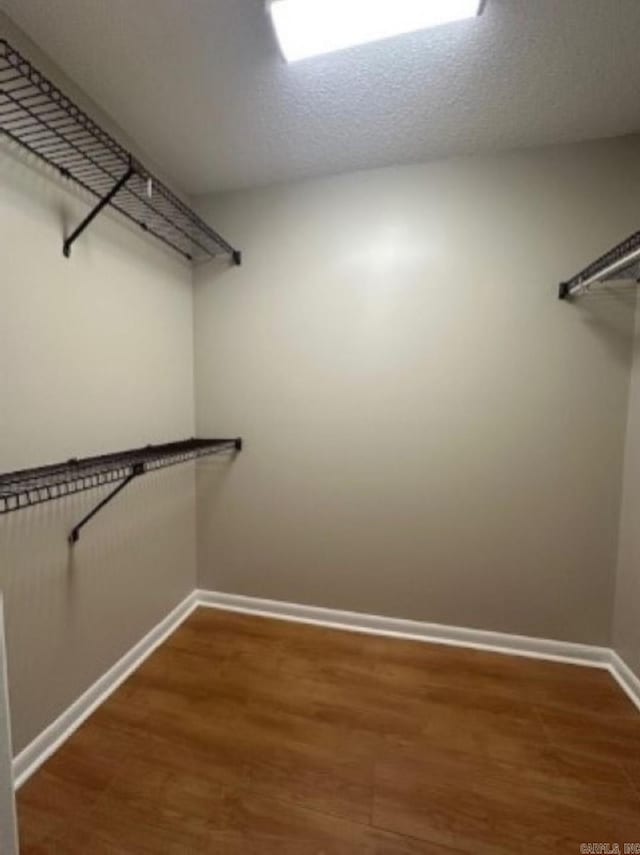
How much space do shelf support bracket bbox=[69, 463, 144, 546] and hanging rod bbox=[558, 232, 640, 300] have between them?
1.81m

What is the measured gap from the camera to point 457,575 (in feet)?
6.24

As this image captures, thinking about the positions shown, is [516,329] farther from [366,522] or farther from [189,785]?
[189,785]

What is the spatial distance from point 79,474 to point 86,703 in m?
0.92

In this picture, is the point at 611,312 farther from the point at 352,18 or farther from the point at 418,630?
the point at 418,630

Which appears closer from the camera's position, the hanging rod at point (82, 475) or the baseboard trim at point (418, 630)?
the hanging rod at point (82, 475)

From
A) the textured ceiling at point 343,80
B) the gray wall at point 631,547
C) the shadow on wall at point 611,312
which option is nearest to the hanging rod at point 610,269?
the shadow on wall at point 611,312

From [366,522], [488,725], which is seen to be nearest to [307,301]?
[366,522]

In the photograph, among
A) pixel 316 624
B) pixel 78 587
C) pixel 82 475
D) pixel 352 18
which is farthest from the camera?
pixel 316 624

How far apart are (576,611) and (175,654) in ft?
6.16

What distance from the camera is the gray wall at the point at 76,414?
1179 millimetres

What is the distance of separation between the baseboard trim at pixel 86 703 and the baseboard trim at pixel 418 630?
1.12ft

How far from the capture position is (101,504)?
1492 mm

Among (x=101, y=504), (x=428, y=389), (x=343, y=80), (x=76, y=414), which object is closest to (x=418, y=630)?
(x=428, y=389)

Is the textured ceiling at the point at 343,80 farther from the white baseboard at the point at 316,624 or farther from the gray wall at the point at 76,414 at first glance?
the white baseboard at the point at 316,624
